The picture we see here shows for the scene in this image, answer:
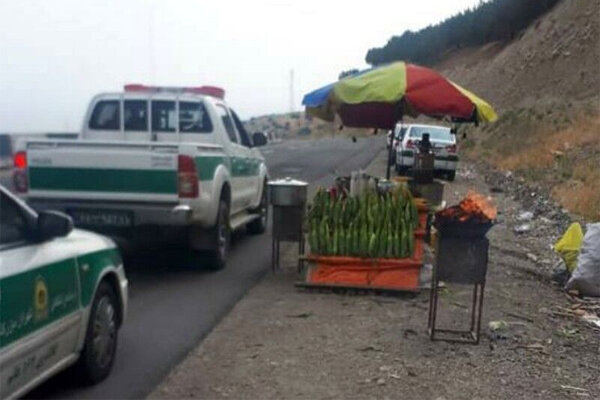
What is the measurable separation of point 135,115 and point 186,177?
6.54ft

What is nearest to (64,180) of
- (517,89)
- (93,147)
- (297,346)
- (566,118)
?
(93,147)

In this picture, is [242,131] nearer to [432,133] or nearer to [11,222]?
[11,222]

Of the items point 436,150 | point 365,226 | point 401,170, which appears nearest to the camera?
point 365,226

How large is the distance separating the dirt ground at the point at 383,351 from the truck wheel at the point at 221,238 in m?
A: 0.66

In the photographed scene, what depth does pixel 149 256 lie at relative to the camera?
10.1 m

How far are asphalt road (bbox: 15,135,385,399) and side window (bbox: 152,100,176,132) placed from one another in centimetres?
159

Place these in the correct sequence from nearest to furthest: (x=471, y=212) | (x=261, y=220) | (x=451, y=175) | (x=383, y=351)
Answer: (x=383, y=351) → (x=471, y=212) → (x=261, y=220) → (x=451, y=175)

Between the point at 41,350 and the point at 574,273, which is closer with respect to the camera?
the point at 41,350

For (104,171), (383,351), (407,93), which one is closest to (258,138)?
(407,93)

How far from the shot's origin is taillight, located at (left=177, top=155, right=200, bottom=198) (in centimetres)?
820

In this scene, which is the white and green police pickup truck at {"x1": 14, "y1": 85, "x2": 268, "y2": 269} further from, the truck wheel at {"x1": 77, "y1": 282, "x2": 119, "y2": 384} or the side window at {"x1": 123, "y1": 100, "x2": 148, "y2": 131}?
the truck wheel at {"x1": 77, "y1": 282, "x2": 119, "y2": 384}

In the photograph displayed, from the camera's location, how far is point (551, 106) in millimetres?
37375

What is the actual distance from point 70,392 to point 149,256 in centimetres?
492

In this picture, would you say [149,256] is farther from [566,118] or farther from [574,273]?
[566,118]
